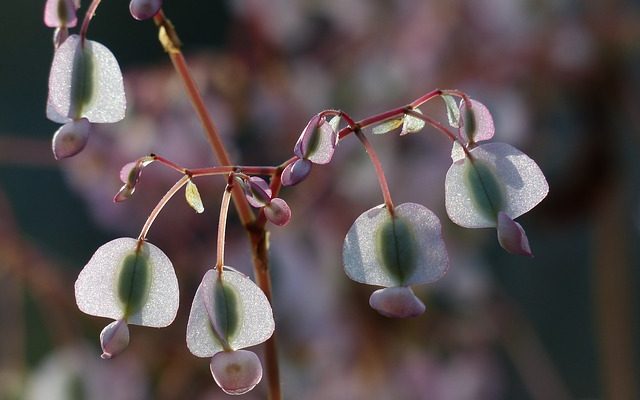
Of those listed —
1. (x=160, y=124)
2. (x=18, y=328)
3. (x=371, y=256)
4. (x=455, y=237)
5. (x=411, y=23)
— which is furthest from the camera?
(x=18, y=328)

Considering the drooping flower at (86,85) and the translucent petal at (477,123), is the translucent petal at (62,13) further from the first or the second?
the translucent petal at (477,123)

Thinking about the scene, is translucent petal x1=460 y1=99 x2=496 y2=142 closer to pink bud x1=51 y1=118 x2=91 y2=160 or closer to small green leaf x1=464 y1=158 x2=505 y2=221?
small green leaf x1=464 y1=158 x2=505 y2=221

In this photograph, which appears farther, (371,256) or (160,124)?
(160,124)

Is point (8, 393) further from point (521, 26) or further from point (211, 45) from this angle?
point (211, 45)

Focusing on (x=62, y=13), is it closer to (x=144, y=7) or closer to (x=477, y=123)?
(x=144, y=7)

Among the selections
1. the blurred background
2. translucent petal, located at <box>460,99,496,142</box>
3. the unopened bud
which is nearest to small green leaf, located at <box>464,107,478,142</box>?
translucent petal, located at <box>460,99,496,142</box>

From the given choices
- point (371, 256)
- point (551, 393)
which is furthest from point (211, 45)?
point (371, 256)

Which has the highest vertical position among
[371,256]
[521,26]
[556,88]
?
[371,256]

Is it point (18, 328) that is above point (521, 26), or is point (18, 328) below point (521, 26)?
below
